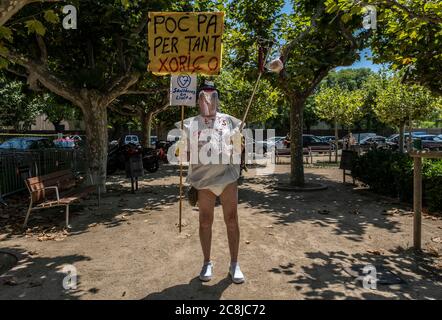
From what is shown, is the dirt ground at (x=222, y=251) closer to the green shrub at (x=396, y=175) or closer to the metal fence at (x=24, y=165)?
the green shrub at (x=396, y=175)

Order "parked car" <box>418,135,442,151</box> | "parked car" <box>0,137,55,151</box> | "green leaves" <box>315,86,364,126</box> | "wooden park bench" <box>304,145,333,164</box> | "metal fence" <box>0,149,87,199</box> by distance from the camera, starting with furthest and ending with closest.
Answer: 1. "parked car" <box>418,135,442,151</box>
2. "green leaves" <box>315,86,364,126</box>
3. "wooden park bench" <box>304,145,333,164</box>
4. "parked car" <box>0,137,55,151</box>
5. "metal fence" <box>0,149,87,199</box>

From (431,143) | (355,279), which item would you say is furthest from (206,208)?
(431,143)

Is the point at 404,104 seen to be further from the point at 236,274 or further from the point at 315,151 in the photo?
the point at 236,274

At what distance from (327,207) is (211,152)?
5708 millimetres

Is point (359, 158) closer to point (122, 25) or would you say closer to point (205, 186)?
point (122, 25)

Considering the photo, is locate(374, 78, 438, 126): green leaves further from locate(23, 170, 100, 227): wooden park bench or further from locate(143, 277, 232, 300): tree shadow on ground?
locate(143, 277, 232, 300): tree shadow on ground

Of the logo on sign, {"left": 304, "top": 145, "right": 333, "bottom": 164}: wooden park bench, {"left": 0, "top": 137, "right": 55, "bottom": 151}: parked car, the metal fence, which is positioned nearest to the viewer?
the logo on sign

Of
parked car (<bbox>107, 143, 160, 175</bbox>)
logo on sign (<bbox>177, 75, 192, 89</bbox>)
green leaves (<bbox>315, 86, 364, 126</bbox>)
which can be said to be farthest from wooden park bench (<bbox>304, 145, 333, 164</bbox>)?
logo on sign (<bbox>177, 75, 192, 89</bbox>)

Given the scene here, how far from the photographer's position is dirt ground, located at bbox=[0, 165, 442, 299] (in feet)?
14.4

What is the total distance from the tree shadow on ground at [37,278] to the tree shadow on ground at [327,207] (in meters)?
4.02

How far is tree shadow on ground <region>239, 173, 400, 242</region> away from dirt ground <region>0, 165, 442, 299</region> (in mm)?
37

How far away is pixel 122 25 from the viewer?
440 inches

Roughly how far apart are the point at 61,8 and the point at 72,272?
265 inches

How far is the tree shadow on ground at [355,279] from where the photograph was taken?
14.1ft
